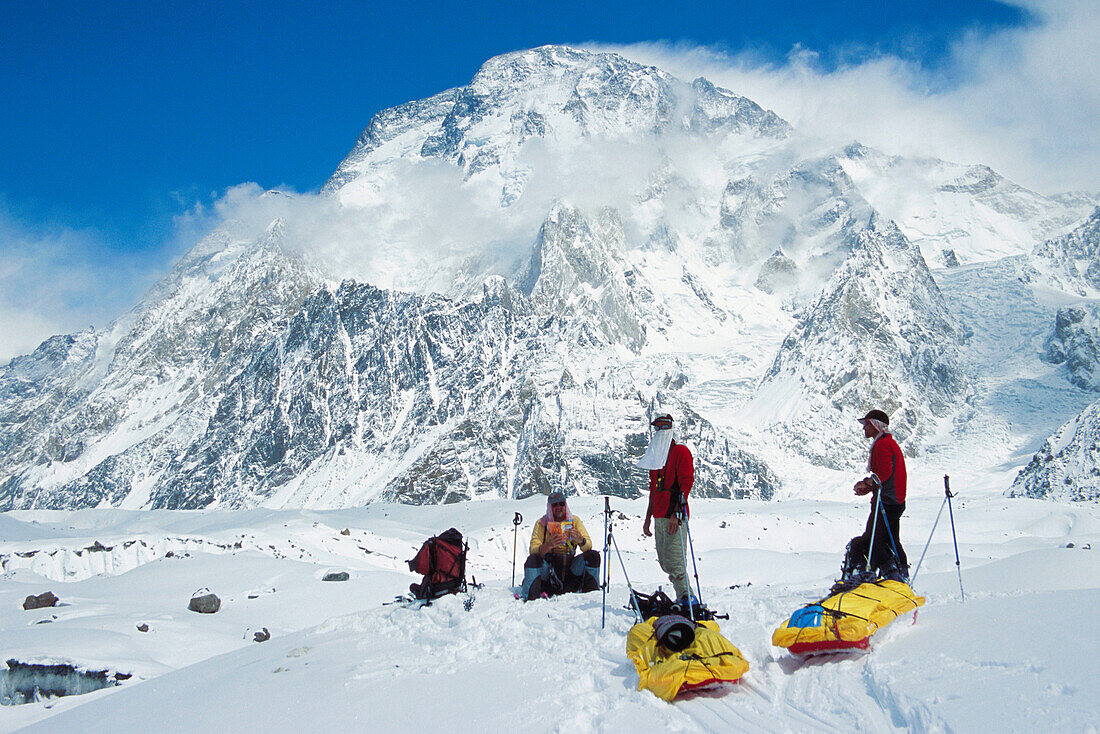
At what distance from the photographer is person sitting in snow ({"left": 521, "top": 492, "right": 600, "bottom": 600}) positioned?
11828 mm

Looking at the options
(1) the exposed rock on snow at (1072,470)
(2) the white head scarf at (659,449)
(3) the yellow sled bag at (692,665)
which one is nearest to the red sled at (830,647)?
(3) the yellow sled bag at (692,665)

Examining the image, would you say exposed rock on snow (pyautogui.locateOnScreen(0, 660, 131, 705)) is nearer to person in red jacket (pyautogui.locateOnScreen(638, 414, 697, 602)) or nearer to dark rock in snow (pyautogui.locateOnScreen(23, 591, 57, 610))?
dark rock in snow (pyautogui.locateOnScreen(23, 591, 57, 610))

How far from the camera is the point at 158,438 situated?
180500 mm

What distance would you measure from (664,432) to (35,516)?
6617cm

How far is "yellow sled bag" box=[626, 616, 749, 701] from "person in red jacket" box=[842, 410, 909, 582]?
12.1ft

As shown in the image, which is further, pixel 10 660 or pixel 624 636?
pixel 10 660

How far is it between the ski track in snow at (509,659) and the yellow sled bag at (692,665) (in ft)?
0.43

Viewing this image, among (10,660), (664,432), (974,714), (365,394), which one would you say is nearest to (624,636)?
(664,432)

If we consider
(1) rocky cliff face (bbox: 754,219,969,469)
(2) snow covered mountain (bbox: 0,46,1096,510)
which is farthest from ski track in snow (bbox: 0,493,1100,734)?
(1) rocky cliff face (bbox: 754,219,969,469)

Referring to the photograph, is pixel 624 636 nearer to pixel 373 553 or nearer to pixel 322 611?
pixel 322 611

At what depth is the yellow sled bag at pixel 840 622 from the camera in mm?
6203

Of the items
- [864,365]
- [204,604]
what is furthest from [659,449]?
[864,365]

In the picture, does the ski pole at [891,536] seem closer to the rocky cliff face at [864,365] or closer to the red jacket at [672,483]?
the red jacket at [672,483]

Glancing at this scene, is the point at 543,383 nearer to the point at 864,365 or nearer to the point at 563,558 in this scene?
the point at 864,365
